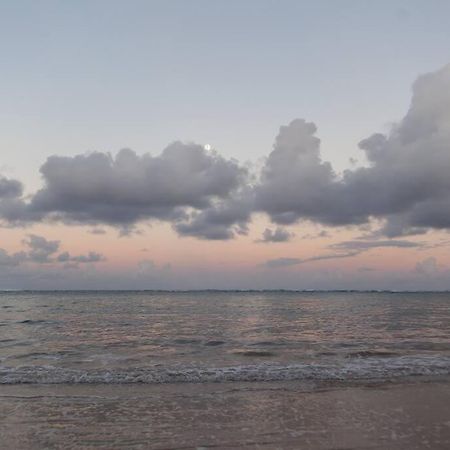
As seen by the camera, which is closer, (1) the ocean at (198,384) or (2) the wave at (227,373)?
(1) the ocean at (198,384)

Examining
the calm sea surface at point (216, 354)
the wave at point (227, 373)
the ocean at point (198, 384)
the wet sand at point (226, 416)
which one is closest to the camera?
the wet sand at point (226, 416)

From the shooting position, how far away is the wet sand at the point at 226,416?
1054cm

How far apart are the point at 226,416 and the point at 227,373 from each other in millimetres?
6300

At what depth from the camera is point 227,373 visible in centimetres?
1878

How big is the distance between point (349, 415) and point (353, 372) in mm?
7085

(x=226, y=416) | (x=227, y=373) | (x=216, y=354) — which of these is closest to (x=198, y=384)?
(x=227, y=373)

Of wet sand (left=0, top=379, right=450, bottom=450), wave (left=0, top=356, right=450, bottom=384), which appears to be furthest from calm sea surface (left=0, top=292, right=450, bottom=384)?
wet sand (left=0, top=379, right=450, bottom=450)

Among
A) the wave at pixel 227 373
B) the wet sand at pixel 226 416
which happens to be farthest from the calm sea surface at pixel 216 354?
the wet sand at pixel 226 416

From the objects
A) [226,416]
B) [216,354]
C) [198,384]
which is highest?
[226,416]

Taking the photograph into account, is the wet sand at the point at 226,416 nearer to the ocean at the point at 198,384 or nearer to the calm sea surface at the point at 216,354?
the ocean at the point at 198,384

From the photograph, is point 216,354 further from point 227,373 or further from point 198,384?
point 198,384

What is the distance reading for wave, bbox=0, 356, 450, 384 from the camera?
58.2ft

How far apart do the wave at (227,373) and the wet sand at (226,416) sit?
39.1 inches

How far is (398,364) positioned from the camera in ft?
69.2
